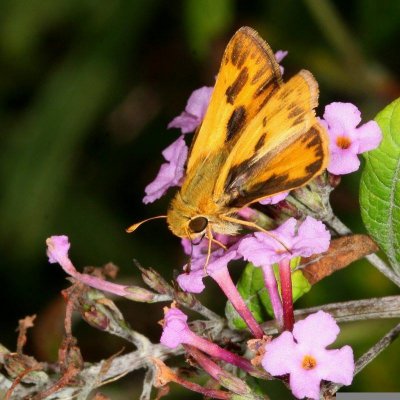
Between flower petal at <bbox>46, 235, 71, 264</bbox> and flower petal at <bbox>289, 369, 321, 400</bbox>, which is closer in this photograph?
flower petal at <bbox>289, 369, 321, 400</bbox>

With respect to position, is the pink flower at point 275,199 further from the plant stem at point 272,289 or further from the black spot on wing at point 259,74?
the black spot on wing at point 259,74

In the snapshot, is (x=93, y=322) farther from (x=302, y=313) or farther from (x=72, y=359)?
(x=302, y=313)

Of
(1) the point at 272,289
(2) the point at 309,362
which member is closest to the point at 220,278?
(1) the point at 272,289

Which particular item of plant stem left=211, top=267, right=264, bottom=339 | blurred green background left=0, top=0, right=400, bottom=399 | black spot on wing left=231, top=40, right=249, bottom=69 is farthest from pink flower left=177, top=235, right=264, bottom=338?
blurred green background left=0, top=0, right=400, bottom=399

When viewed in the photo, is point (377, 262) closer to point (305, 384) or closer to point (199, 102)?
point (305, 384)

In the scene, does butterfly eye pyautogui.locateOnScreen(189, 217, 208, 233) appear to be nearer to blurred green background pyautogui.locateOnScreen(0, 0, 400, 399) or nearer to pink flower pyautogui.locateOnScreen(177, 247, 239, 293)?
pink flower pyautogui.locateOnScreen(177, 247, 239, 293)

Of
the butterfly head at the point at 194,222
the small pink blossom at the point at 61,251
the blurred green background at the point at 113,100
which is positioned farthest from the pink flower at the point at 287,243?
the blurred green background at the point at 113,100
